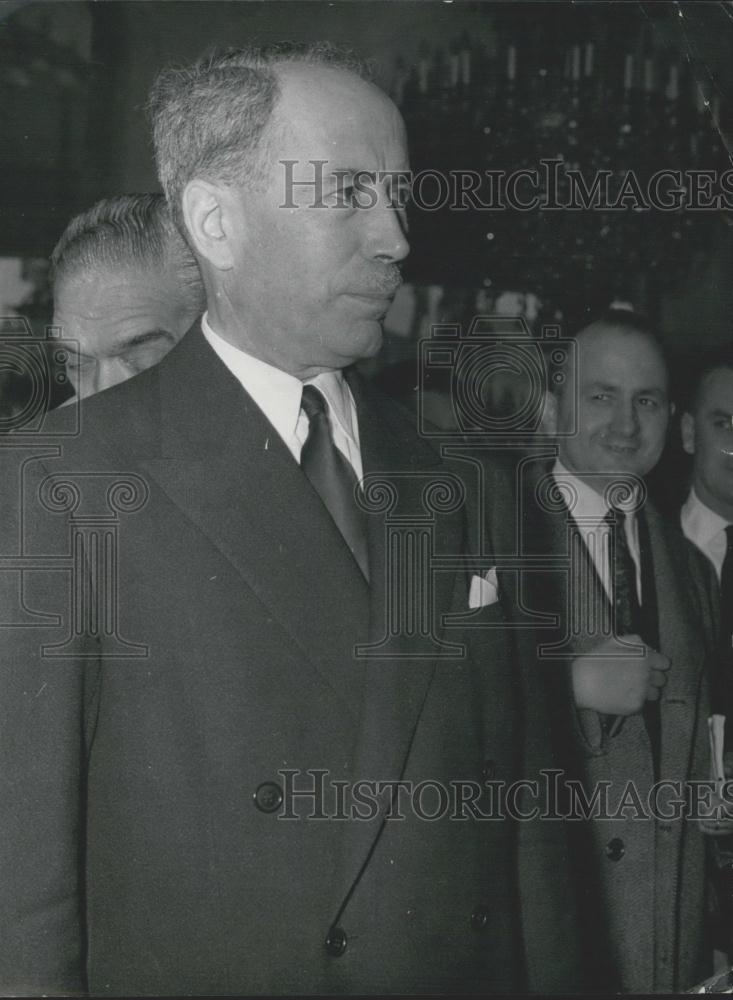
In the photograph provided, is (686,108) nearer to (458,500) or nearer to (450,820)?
(458,500)

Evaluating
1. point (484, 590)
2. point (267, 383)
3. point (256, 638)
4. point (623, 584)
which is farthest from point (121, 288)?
point (623, 584)

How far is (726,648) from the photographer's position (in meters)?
1.30

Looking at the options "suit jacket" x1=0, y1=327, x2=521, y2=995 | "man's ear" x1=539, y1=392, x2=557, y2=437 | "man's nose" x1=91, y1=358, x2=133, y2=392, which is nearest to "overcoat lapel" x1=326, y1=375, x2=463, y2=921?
"suit jacket" x1=0, y1=327, x2=521, y2=995

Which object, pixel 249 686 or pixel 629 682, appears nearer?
pixel 249 686

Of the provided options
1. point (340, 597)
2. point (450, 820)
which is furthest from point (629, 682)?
point (340, 597)

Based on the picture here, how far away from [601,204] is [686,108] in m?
0.16

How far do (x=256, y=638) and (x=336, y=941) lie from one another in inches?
13.1

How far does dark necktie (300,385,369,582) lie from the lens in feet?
3.92

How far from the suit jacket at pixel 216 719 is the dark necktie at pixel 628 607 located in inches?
8.0

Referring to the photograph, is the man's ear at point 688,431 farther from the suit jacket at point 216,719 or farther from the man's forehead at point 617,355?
the suit jacket at point 216,719

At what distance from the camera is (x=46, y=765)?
42.6 inches

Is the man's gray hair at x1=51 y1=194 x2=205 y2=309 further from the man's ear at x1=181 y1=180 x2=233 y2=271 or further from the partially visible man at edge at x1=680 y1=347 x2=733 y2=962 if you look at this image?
the partially visible man at edge at x1=680 y1=347 x2=733 y2=962

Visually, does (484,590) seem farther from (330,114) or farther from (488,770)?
(330,114)

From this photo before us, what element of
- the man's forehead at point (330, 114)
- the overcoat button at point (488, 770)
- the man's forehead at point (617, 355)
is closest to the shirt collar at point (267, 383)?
the man's forehead at point (330, 114)
